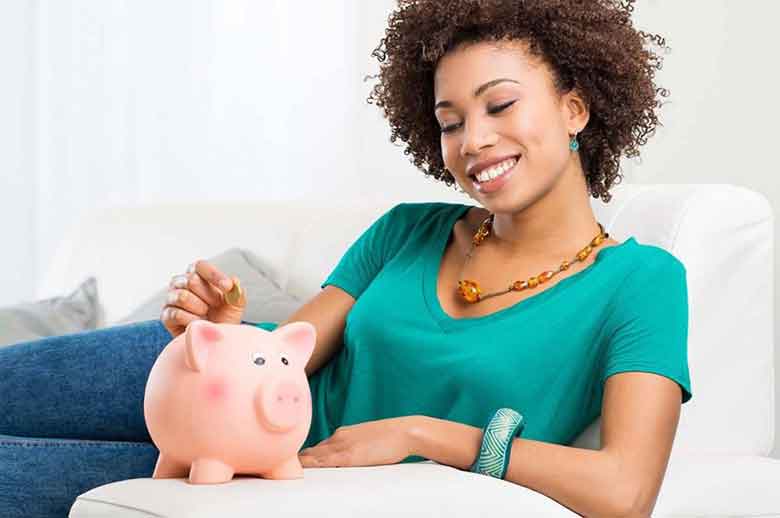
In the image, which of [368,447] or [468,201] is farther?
[468,201]

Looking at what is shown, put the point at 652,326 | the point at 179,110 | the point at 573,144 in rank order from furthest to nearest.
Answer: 1. the point at 179,110
2. the point at 573,144
3. the point at 652,326

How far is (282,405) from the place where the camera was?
128 cm

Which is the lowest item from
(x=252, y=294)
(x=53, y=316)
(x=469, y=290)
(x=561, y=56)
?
(x=53, y=316)

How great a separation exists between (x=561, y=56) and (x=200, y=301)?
0.65m

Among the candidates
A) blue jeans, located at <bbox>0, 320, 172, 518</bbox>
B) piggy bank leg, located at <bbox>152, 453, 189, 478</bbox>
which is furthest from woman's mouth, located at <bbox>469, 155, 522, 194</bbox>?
piggy bank leg, located at <bbox>152, 453, 189, 478</bbox>

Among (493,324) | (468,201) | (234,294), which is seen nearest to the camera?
(234,294)

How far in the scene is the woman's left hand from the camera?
147 centimetres

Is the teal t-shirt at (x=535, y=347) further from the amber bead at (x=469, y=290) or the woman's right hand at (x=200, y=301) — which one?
the woman's right hand at (x=200, y=301)

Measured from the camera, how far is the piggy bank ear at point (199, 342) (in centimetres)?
126

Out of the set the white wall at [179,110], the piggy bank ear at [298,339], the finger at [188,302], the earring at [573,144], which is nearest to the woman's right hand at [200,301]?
the finger at [188,302]

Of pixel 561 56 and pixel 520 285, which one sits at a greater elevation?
pixel 561 56

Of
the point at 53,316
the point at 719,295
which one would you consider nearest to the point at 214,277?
the point at 719,295

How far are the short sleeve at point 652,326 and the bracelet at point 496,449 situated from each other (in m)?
0.16

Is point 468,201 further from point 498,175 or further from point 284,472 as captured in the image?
point 284,472
